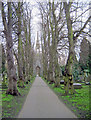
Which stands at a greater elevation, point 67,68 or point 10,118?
point 67,68

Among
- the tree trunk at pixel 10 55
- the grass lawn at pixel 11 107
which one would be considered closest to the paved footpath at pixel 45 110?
the grass lawn at pixel 11 107

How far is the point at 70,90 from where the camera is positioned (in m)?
15.0

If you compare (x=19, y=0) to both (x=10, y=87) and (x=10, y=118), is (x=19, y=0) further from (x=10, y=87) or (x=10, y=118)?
(x=10, y=118)

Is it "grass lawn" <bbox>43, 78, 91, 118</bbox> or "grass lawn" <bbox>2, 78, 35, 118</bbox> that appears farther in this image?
"grass lawn" <bbox>43, 78, 91, 118</bbox>

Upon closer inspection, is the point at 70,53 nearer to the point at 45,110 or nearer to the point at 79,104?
the point at 79,104

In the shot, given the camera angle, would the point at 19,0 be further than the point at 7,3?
Yes

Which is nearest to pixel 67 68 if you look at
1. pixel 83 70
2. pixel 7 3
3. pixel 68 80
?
pixel 68 80

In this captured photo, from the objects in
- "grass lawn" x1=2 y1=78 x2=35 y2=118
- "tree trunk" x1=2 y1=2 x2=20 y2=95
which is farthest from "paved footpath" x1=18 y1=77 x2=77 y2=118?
"tree trunk" x1=2 y1=2 x2=20 y2=95

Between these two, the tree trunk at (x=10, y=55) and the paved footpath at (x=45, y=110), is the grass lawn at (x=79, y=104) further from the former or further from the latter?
the tree trunk at (x=10, y=55)

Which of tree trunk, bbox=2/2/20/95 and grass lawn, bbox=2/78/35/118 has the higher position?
tree trunk, bbox=2/2/20/95

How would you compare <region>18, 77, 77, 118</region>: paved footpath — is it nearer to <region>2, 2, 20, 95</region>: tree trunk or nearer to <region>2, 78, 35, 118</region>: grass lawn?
<region>2, 78, 35, 118</region>: grass lawn

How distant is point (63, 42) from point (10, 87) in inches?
414

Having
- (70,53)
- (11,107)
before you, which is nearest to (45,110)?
(11,107)

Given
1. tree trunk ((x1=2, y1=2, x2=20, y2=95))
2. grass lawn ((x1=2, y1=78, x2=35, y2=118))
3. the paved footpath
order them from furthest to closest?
tree trunk ((x1=2, y1=2, x2=20, y2=95)) < grass lawn ((x1=2, y1=78, x2=35, y2=118)) < the paved footpath
